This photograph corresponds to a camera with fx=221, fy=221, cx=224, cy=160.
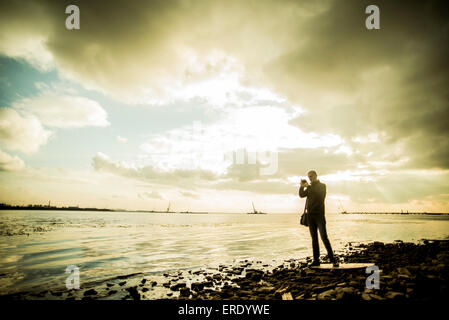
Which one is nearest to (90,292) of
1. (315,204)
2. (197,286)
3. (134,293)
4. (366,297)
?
(134,293)

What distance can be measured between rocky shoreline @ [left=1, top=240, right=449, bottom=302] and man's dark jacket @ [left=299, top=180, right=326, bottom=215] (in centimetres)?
268

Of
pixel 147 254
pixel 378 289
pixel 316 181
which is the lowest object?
pixel 147 254

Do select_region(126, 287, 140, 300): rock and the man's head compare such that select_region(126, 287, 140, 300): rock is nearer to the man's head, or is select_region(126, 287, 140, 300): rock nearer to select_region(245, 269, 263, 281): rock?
select_region(245, 269, 263, 281): rock

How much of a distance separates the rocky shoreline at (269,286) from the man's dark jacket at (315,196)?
2.68m

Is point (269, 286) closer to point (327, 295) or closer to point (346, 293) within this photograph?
point (327, 295)

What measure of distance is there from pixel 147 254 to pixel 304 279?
43.1 feet

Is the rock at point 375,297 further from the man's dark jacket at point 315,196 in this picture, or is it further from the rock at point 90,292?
the rock at point 90,292

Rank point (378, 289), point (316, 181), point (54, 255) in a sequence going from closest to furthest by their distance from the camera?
point (378, 289) < point (316, 181) < point (54, 255)

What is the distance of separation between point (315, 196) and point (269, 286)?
4.33 m

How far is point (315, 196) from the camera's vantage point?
995cm

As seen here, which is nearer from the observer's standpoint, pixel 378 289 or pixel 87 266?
pixel 378 289
